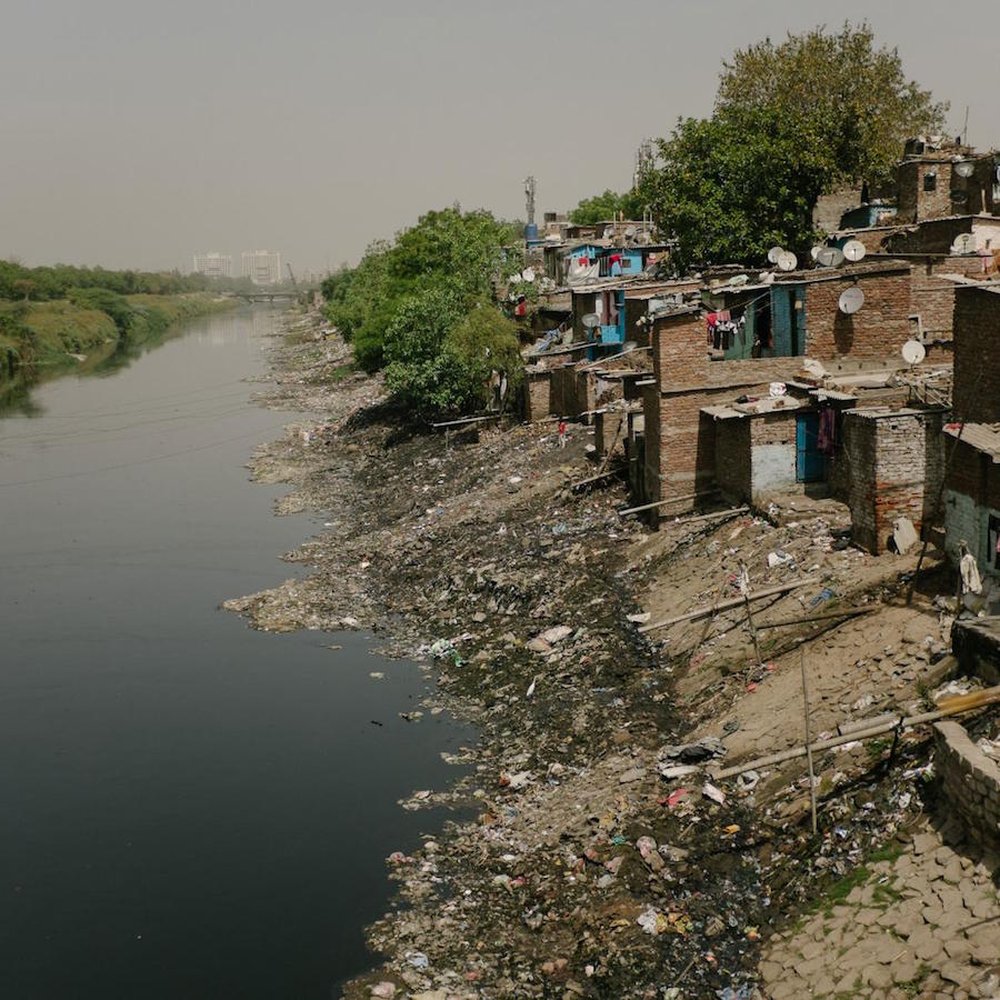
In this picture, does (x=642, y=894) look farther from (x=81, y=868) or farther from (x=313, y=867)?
(x=81, y=868)

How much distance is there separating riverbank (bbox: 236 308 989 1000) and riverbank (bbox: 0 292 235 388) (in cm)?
5085

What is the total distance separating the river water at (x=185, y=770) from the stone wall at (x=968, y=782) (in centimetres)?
496

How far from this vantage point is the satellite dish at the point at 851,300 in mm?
16453

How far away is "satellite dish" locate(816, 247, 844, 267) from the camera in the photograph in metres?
18.1

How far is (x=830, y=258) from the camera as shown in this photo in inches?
716

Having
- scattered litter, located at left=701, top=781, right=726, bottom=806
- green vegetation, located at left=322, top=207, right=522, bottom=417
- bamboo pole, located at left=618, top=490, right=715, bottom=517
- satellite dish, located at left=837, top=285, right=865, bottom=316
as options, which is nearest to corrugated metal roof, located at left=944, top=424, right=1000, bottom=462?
scattered litter, located at left=701, top=781, right=726, bottom=806

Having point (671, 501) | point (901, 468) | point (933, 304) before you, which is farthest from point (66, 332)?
point (901, 468)

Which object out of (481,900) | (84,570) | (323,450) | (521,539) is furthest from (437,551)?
(323,450)

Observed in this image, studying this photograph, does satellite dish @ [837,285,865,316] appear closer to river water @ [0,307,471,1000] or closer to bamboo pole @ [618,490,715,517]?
bamboo pole @ [618,490,715,517]

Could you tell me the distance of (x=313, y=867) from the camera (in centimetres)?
1093

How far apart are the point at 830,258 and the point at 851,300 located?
195cm

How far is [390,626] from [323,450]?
17.6 metres

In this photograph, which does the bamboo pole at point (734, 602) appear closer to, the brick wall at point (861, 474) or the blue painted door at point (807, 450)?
the brick wall at point (861, 474)

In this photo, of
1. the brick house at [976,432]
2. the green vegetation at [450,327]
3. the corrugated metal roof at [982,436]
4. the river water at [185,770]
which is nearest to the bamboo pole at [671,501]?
the river water at [185,770]
